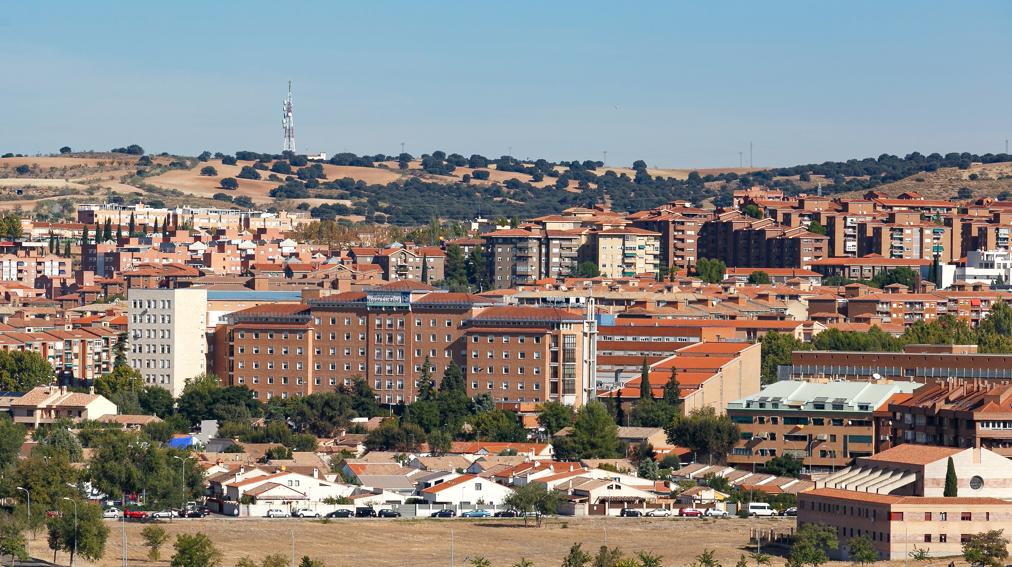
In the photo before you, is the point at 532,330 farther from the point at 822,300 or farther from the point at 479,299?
the point at 822,300

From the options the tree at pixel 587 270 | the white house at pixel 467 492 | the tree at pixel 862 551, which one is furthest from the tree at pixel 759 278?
the tree at pixel 862 551

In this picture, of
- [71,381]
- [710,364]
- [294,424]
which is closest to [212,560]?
[294,424]

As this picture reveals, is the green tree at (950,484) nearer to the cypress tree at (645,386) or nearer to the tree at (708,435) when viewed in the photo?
the tree at (708,435)

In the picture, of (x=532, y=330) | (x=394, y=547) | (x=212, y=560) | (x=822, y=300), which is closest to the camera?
(x=212, y=560)

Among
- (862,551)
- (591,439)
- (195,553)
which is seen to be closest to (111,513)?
(195,553)

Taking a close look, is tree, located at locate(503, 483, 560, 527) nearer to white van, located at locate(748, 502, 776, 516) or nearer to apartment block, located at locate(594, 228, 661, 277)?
white van, located at locate(748, 502, 776, 516)

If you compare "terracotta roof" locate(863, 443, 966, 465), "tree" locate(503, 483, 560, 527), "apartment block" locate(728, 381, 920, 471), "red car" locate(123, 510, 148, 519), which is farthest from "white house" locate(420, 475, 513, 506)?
"terracotta roof" locate(863, 443, 966, 465)
